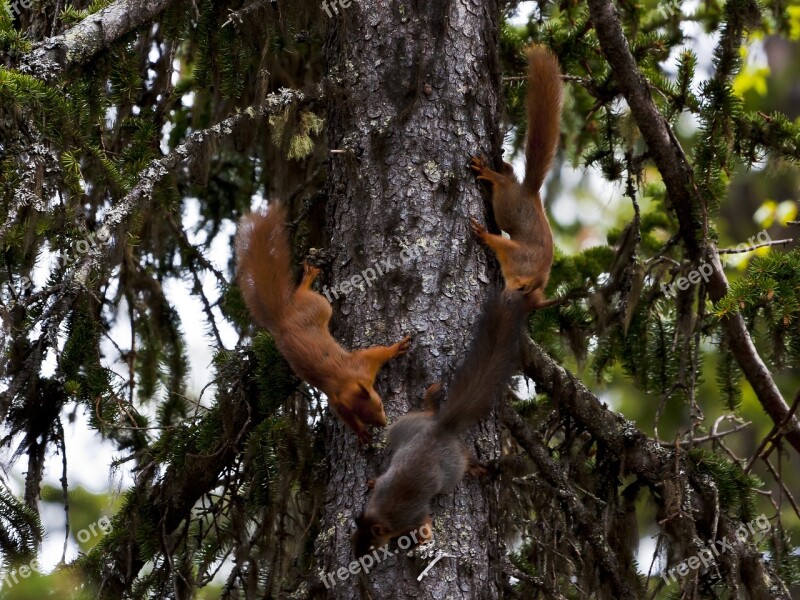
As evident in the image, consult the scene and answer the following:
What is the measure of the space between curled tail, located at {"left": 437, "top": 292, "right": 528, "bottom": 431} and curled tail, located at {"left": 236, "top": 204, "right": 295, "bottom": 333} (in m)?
0.94

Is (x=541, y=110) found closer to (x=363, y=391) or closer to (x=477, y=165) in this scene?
(x=477, y=165)

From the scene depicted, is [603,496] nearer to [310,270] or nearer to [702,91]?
[310,270]

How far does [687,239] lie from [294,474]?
6.56ft

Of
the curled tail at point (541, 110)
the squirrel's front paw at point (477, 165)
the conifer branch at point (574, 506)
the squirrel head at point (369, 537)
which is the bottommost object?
the squirrel head at point (369, 537)

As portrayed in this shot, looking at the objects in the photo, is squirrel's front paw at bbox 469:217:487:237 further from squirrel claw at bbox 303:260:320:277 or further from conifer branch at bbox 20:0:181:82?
conifer branch at bbox 20:0:181:82

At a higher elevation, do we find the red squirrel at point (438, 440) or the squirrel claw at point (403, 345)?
the squirrel claw at point (403, 345)

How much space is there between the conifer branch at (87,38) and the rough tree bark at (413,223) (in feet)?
2.57

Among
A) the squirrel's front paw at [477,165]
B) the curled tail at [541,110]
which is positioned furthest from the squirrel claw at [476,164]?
the curled tail at [541,110]

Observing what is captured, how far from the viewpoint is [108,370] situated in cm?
354

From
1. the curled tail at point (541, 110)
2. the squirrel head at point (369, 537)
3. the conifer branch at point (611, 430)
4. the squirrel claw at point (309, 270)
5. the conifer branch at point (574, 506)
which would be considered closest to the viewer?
the squirrel head at point (369, 537)

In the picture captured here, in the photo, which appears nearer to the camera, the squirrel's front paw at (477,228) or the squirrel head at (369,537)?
the squirrel head at (369,537)

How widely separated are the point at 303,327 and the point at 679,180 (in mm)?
1762

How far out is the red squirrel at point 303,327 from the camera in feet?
10.4

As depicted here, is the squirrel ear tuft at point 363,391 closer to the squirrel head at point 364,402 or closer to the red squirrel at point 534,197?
the squirrel head at point 364,402
